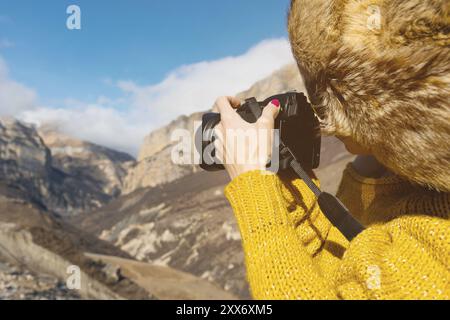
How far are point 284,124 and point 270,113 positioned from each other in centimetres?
13

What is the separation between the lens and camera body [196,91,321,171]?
3.76 feet

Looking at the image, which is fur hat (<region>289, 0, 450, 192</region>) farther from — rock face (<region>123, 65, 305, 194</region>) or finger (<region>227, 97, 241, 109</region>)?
rock face (<region>123, 65, 305, 194</region>)

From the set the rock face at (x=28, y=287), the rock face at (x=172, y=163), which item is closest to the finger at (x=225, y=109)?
the rock face at (x=28, y=287)

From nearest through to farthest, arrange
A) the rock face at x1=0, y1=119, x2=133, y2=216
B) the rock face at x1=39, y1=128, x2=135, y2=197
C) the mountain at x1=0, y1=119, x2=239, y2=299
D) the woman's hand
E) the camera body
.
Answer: the woman's hand → the camera body → the mountain at x1=0, y1=119, x2=239, y2=299 → the rock face at x1=0, y1=119, x2=133, y2=216 → the rock face at x1=39, y1=128, x2=135, y2=197

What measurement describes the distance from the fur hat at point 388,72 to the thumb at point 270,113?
0.52ft

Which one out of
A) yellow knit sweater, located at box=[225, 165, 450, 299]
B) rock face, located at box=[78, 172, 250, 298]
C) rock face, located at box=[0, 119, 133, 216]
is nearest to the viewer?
yellow knit sweater, located at box=[225, 165, 450, 299]

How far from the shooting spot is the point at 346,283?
0.95 metres

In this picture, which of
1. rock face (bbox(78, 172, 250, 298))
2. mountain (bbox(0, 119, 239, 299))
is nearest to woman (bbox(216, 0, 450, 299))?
mountain (bbox(0, 119, 239, 299))

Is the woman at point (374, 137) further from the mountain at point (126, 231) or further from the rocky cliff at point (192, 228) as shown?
the rocky cliff at point (192, 228)

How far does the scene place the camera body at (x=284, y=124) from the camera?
115 centimetres

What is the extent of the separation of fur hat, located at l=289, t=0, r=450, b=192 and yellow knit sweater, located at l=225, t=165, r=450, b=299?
5.5 inches

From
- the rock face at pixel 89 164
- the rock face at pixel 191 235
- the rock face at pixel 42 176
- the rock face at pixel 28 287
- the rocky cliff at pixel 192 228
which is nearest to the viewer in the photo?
the rock face at pixel 28 287

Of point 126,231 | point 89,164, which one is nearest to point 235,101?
point 126,231
